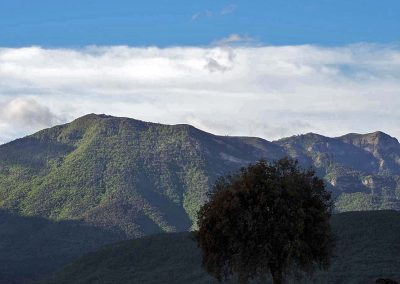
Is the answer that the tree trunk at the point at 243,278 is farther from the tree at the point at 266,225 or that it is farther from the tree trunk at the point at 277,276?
the tree trunk at the point at 277,276

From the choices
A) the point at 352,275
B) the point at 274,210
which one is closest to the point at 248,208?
the point at 274,210

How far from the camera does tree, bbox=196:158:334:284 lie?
80750 mm

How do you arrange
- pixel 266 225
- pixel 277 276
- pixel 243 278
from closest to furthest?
pixel 266 225 → pixel 243 278 → pixel 277 276

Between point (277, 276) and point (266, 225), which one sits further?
point (277, 276)

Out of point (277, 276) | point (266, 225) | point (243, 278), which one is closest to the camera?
point (266, 225)

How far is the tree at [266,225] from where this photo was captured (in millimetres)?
80750

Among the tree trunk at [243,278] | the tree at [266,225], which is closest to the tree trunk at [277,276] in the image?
the tree at [266,225]

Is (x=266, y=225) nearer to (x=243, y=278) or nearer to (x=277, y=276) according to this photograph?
(x=277, y=276)

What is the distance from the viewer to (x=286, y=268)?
81.8 metres

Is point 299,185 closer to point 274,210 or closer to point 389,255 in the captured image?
point 274,210

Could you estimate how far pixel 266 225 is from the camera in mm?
80938

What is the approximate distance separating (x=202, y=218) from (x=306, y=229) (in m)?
10.4

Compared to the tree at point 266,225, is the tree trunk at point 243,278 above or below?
below

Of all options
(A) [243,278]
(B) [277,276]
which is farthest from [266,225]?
(A) [243,278]
